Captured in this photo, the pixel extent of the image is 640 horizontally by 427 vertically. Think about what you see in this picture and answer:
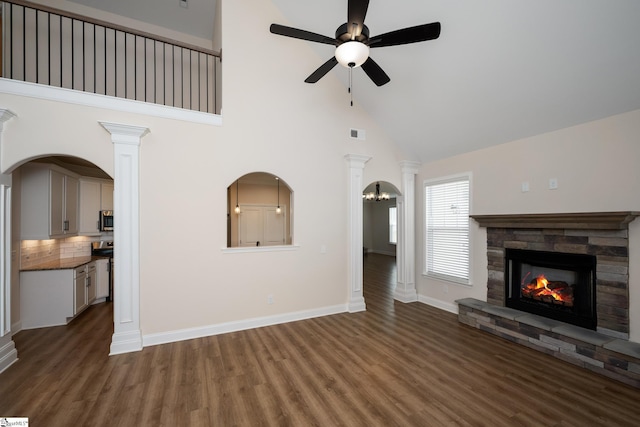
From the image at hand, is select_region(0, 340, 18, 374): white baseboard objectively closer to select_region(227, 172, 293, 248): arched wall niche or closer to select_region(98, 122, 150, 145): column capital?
select_region(98, 122, 150, 145): column capital

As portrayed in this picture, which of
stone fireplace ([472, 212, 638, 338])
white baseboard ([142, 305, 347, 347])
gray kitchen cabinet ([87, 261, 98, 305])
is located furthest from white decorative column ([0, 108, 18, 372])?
stone fireplace ([472, 212, 638, 338])

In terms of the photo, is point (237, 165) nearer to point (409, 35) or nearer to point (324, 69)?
point (324, 69)

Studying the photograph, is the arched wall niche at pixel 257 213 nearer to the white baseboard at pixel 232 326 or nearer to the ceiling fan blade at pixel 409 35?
the white baseboard at pixel 232 326

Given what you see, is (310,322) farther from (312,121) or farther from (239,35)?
(239,35)

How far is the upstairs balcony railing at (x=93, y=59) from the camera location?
3974 mm

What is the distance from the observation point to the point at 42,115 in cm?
308

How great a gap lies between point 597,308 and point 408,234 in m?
2.81

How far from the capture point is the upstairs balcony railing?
3.97 meters

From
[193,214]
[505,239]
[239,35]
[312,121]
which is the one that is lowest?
[505,239]

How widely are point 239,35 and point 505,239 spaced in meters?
5.08

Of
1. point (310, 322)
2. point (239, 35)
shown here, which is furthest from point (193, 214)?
point (239, 35)

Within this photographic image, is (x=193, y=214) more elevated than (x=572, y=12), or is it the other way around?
(x=572, y=12)

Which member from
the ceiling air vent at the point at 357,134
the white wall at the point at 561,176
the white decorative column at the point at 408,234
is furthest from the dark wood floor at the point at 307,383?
the ceiling air vent at the point at 357,134

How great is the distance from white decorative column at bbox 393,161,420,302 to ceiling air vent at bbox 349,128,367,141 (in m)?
1.00
